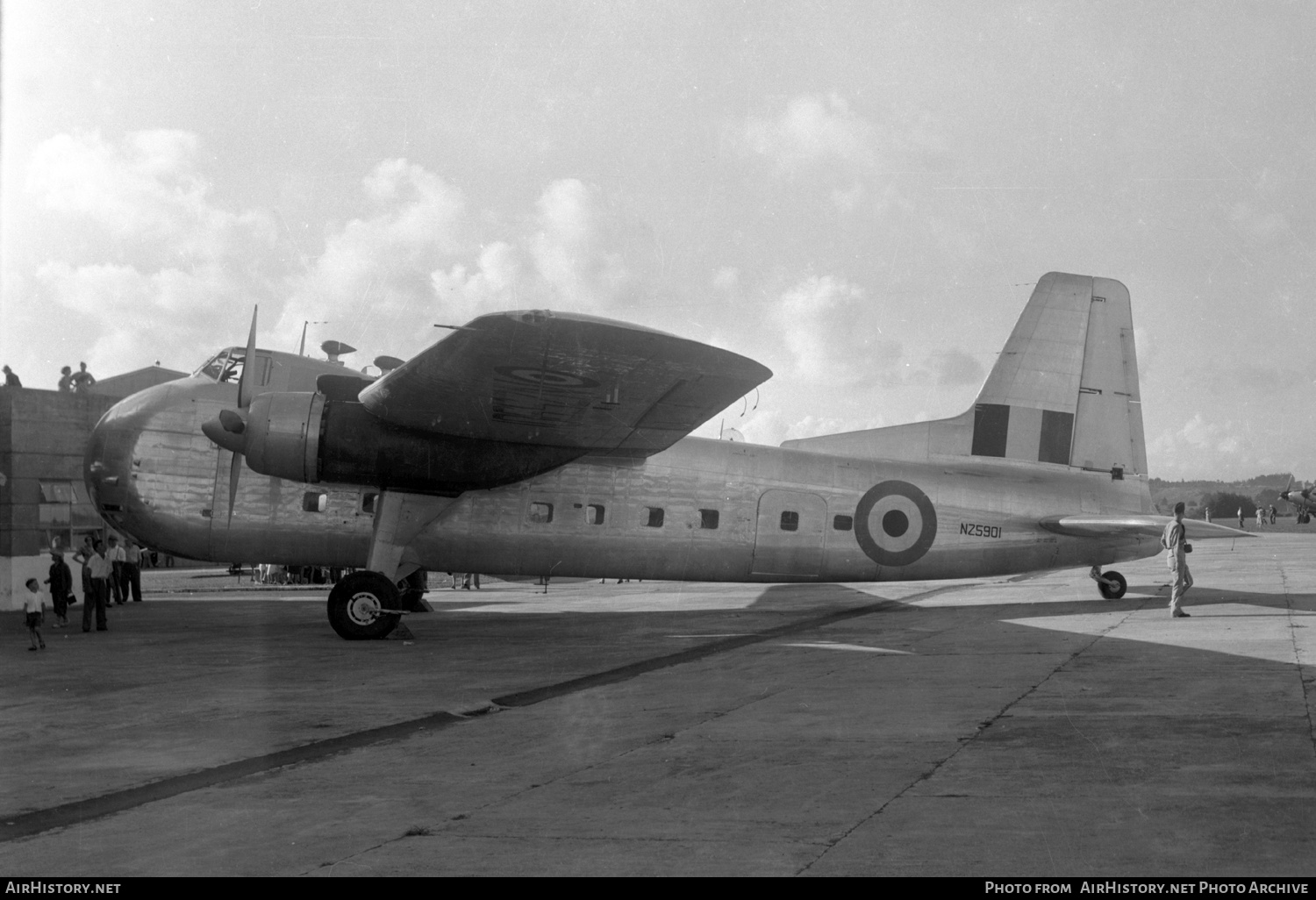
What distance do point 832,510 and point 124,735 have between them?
428 inches

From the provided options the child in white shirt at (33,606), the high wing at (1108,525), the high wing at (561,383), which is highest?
the high wing at (561,383)

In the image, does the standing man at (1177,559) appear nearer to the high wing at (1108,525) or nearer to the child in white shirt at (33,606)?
the high wing at (1108,525)

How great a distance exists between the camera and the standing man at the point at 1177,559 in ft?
46.7

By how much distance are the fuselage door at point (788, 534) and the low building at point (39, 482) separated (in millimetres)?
13566

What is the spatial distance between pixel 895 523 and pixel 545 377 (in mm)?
6768

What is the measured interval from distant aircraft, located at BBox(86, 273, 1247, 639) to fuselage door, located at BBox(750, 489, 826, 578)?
0.12ft

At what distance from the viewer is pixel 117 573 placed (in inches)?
898

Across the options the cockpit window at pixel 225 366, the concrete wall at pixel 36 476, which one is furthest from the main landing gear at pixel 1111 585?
the concrete wall at pixel 36 476

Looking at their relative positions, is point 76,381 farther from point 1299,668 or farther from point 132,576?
point 1299,668

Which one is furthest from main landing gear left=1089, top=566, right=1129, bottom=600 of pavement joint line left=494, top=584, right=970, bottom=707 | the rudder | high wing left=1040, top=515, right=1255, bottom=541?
pavement joint line left=494, top=584, right=970, bottom=707

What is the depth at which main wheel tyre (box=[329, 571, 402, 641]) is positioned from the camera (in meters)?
14.3

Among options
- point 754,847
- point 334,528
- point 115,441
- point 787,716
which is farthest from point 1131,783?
point 115,441

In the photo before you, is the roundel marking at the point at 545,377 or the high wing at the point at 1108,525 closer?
the roundel marking at the point at 545,377

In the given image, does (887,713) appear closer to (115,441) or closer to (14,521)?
(115,441)
